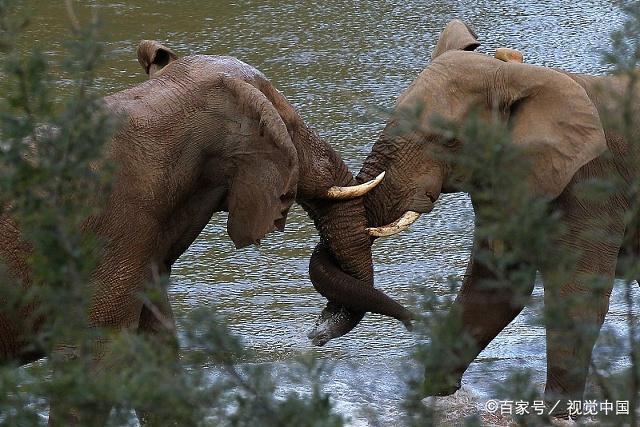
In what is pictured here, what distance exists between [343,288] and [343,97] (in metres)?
3.93

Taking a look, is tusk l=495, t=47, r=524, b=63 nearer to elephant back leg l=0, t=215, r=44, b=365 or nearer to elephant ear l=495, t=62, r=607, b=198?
elephant ear l=495, t=62, r=607, b=198

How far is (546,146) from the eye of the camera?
564cm

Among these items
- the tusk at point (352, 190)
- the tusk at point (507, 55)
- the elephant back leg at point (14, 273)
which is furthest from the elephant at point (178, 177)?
the tusk at point (507, 55)

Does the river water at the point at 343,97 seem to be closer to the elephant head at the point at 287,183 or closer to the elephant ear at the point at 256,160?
the elephant head at the point at 287,183

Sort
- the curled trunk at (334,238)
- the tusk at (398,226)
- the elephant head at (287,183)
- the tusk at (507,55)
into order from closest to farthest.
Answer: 1. the elephant head at (287,183)
2. the curled trunk at (334,238)
3. the tusk at (398,226)
4. the tusk at (507,55)

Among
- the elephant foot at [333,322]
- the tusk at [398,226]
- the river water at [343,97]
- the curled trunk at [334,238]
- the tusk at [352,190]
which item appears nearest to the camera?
the curled trunk at [334,238]

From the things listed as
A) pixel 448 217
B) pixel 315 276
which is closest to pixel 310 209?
pixel 315 276

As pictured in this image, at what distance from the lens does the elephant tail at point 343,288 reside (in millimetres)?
5934

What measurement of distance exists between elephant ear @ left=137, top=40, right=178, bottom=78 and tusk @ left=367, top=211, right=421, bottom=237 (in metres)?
1.03

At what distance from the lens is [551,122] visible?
566cm

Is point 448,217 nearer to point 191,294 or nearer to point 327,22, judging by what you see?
point 191,294

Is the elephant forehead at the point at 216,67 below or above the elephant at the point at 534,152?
above

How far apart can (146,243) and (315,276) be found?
1.06 meters

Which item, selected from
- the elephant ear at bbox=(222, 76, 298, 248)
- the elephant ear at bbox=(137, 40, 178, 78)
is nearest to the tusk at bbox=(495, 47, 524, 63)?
the elephant ear at bbox=(222, 76, 298, 248)
